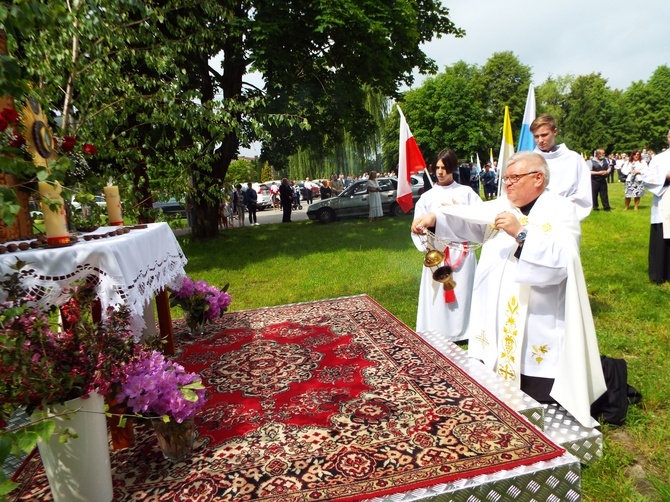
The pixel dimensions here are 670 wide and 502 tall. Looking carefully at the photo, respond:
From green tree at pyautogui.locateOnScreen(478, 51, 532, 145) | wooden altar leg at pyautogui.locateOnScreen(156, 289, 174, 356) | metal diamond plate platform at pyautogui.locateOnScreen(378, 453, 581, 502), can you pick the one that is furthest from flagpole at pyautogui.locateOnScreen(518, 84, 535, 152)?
green tree at pyautogui.locateOnScreen(478, 51, 532, 145)

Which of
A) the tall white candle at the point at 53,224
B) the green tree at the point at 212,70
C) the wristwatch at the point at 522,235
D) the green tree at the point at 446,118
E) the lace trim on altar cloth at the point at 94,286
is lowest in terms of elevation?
the lace trim on altar cloth at the point at 94,286

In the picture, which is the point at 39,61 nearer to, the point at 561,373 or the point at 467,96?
the point at 561,373

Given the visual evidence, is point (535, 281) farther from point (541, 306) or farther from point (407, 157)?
point (407, 157)

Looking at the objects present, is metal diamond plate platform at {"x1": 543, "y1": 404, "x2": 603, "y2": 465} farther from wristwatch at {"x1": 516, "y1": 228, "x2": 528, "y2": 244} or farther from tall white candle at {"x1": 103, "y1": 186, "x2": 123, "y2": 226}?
tall white candle at {"x1": 103, "y1": 186, "x2": 123, "y2": 226}

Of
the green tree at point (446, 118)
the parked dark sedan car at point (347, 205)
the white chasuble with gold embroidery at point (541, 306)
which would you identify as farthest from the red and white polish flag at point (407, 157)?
the green tree at point (446, 118)

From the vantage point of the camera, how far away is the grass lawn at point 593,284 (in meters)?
2.87

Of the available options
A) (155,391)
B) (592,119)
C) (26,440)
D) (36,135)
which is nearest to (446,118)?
(592,119)

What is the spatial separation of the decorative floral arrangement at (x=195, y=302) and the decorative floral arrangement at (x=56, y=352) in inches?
99.9

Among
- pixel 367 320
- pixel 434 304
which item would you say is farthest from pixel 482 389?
pixel 367 320

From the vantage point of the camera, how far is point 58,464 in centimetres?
238

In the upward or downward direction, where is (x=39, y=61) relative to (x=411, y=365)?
upward

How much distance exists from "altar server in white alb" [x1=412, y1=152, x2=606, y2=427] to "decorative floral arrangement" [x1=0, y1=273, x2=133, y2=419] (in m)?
2.53

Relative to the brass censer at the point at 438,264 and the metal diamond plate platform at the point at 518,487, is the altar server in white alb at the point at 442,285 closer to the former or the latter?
the brass censer at the point at 438,264

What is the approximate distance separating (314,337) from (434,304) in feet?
4.51
